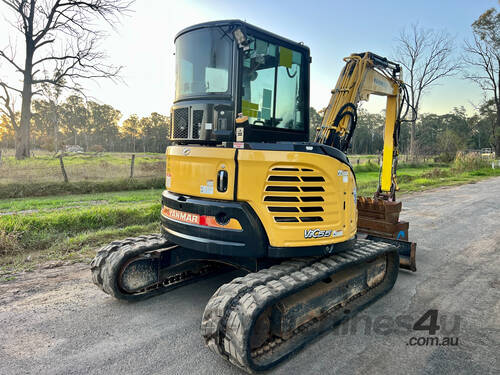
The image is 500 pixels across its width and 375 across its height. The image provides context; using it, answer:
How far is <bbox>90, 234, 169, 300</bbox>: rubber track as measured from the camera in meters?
3.96

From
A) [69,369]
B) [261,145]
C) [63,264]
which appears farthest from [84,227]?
[261,145]

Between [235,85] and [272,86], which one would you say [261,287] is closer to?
[235,85]

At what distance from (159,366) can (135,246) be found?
5.32 ft

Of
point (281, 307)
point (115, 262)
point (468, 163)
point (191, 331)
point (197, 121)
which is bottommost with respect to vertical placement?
point (191, 331)

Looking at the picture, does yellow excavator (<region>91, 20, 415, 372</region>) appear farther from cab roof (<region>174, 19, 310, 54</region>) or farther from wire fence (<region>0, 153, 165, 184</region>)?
wire fence (<region>0, 153, 165, 184</region>)

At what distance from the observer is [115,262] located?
3975mm

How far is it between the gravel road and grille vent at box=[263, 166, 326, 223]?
1267mm

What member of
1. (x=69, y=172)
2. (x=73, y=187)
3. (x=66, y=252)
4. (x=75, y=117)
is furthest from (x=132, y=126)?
(x=66, y=252)

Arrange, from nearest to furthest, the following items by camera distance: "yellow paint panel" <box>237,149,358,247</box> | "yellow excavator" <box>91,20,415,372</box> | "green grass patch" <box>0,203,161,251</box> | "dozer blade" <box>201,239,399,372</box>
A: "dozer blade" <box>201,239,399,372</box> → "yellow excavator" <box>91,20,415,372</box> → "yellow paint panel" <box>237,149,358,247</box> → "green grass patch" <box>0,203,161,251</box>

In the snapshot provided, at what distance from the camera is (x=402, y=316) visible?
391 centimetres

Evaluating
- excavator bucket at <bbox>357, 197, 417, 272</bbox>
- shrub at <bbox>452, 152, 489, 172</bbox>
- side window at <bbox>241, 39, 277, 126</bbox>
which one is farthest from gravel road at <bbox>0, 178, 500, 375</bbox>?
shrub at <bbox>452, 152, 489, 172</bbox>

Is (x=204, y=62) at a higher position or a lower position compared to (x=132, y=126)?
lower

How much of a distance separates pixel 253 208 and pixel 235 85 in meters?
1.27

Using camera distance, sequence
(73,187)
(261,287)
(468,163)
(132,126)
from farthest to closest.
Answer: (132,126) < (468,163) < (73,187) < (261,287)
